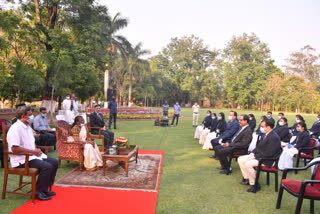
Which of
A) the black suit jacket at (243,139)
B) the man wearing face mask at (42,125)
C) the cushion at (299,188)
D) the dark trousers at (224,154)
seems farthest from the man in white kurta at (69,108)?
the cushion at (299,188)

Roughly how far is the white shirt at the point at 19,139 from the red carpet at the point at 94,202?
0.76 meters

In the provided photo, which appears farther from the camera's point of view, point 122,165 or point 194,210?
point 122,165

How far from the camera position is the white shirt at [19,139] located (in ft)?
12.5

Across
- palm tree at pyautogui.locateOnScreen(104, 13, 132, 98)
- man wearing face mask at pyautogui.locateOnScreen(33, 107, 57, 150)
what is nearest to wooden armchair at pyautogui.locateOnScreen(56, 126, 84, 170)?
man wearing face mask at pyautogui.locateOnScreen(33, 107, 57, 150)

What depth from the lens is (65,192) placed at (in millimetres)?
4469

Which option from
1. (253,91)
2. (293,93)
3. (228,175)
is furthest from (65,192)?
(253,91)

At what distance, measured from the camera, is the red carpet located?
3.78 m

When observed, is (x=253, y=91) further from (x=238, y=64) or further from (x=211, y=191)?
(x=211, y=191)

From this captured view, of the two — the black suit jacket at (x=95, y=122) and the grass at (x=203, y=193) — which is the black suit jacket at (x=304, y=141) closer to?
the grass at (x=203, y=193)

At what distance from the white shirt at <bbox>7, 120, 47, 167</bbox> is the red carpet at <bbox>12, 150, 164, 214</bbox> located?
2.48ft

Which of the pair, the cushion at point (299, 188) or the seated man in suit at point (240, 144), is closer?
the cushion at point (299, 188)

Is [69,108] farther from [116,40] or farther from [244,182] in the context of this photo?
[116,40]

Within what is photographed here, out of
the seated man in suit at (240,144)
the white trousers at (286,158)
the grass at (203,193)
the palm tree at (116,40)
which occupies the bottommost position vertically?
the grass at (203,193)

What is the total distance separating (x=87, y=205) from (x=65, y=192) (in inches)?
30.5
